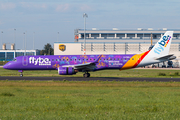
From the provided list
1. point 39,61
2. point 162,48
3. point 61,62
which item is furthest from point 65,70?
point 162,48

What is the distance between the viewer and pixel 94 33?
356ft

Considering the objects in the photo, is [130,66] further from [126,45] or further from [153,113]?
[126,45]

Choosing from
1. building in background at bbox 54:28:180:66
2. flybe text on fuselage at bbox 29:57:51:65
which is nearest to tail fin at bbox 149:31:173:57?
flybe text on fuselage at bbox 29:57:51:65

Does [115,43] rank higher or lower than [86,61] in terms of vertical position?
higher

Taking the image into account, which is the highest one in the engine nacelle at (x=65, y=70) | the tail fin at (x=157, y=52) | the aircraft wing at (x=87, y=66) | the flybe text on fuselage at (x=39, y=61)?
the tail fin at (x=157, y=52)

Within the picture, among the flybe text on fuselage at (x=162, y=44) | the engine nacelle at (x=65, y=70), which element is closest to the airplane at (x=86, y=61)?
the flybe text on fuselage at (x=162, y=44)

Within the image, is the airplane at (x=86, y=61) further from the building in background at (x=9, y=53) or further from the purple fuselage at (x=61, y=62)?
the building in background at (x=9, y=53)

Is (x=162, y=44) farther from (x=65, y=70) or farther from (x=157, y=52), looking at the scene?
(x=65, y=70)

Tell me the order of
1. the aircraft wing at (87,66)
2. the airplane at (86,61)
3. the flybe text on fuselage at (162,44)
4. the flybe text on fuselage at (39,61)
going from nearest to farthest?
the aircraft wing at (87,66)
the airplane at (86,61)
the flybe text on fuselage at (39,61)
the flybe text on fuselage at (162,44)

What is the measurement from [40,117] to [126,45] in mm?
84192

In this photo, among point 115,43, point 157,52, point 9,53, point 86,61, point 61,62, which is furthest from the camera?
point 9,53

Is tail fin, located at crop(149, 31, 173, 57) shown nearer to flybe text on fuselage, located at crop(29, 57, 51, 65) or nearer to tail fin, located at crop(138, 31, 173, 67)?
tail fin, located at crop(138, 31, 173, 67)

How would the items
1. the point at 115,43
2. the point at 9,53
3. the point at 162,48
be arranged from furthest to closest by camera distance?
the point at 9,53 → the point at 115,43 → the point at 162,48

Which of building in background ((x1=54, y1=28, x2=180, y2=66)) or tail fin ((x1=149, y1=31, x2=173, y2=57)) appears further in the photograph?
building in background ((x1=54, y1=28, x2=180, y2=66))
